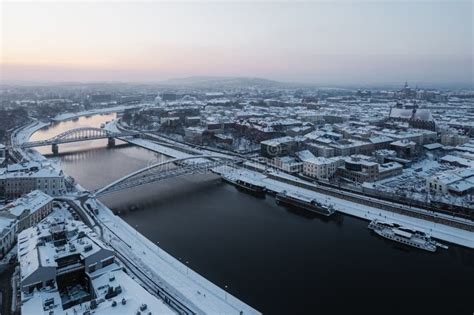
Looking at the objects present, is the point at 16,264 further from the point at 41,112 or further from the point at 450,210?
the point at 41,112

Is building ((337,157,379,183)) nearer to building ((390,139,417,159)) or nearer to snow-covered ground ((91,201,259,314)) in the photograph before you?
building ((390,139,417,159))

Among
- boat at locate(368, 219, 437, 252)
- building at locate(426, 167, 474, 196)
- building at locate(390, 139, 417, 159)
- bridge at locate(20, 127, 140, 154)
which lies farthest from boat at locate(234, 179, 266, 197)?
bridge at locate(20, 127, 140, 154)

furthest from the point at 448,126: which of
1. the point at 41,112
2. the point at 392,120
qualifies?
the point at 41,112

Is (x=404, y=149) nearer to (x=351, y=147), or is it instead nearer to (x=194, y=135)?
(x=351, y=147)

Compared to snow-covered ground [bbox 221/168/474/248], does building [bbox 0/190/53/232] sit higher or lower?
higher

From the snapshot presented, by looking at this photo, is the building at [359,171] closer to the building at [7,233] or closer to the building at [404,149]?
the building at [404,149]

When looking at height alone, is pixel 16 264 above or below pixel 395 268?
above
